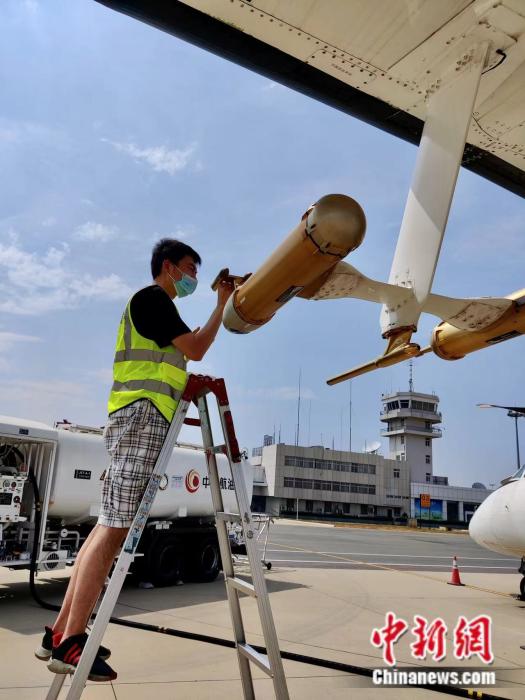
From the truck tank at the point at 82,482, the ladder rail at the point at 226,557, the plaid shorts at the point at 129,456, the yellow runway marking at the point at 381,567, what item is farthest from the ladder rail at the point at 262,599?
the yellow runway marking at the point at 381,567

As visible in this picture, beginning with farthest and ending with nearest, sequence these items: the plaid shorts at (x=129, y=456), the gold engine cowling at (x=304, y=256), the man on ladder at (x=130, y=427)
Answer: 1. the plaid shorts at (x=129, y=456)
2. the man on ladder at (x=130, y=427)
3. the gold engine cowling at (x=304, y=256)

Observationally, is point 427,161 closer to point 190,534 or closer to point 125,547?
point 125,547

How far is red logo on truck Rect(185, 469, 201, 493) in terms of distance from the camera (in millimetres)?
11023

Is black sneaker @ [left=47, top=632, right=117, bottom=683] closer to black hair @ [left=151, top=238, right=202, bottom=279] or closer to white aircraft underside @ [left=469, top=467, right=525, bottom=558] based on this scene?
black hair @ [left=151, top=238, right=202, bottom=279]

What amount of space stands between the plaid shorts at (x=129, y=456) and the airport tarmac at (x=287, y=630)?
7.31 feet

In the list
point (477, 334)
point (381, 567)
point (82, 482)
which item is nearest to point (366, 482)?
point (381, 567)

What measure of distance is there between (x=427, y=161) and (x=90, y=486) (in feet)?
26.0

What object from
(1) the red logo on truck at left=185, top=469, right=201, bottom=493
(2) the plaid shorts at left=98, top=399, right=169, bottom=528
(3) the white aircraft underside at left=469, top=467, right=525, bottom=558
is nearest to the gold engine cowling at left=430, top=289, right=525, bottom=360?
(2) the plaid shorts at left=98, top=399, right=169, bottom=528

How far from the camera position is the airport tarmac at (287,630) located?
4.21m

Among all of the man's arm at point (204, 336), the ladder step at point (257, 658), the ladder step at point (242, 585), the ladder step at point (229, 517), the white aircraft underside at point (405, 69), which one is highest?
the white aircraft underside at point (405, 69)

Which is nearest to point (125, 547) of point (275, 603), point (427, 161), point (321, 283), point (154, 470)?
point (154, 470)

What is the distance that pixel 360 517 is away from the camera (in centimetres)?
6800

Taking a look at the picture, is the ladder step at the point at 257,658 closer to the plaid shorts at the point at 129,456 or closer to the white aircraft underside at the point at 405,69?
the plaid shorts at the point at 129,456

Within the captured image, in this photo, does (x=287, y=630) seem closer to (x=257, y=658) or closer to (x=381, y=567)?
(x=257, y=658)
